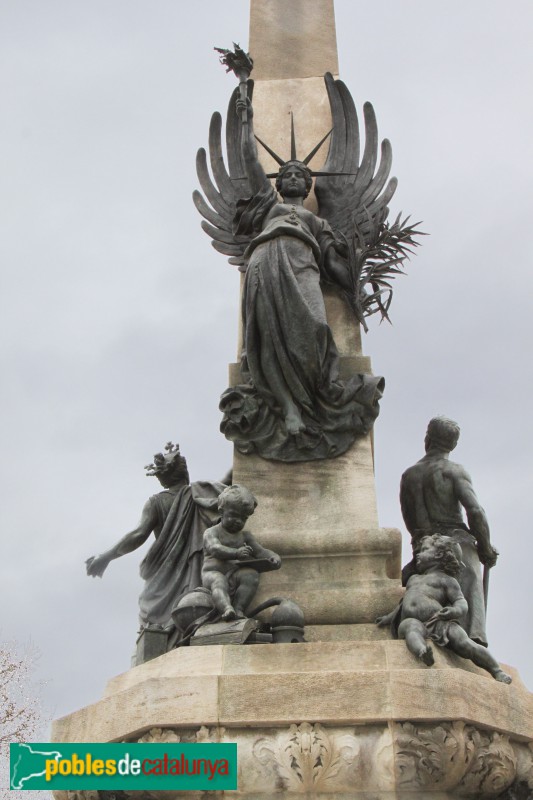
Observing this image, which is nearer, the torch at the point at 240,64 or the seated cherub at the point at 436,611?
the seated cherub at the point at 436,611

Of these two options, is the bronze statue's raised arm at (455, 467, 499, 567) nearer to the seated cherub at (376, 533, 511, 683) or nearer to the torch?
→ the seated cherub at (376, 533, 511, 683)

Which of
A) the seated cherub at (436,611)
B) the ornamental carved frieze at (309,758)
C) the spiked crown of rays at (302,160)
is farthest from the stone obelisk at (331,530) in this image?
the ornamental carved frieze at (309,758)

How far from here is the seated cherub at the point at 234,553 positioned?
8789mm

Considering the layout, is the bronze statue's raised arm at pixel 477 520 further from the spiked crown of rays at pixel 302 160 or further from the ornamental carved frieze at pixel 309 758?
the spiked crown of rays at pixel 302 160

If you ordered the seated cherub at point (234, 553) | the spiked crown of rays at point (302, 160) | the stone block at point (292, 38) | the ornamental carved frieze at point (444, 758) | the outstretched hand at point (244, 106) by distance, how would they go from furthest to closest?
1. the stone block at point (292, 38)
2. the spiked crown of rays at point (302, 160)
3. the outstretched hand at point (244, 106)
4. the seated cherub at point (234, 553)
5. the ornamental carved frieze at point (444, 758)

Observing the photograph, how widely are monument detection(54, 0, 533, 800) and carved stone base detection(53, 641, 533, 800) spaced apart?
0.03 ft

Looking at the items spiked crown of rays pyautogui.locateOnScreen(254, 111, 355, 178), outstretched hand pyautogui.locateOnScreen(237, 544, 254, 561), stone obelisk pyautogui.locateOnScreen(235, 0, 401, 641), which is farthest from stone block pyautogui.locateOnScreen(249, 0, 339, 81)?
outstretched hand pyautogui.locateOnScreen(237, 544, 254, 561)

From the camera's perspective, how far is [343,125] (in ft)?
38.8

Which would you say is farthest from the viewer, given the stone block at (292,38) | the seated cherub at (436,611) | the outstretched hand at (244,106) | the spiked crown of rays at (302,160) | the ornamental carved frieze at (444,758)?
the stone block at (292,38)

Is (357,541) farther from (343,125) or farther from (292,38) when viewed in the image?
(292,38)

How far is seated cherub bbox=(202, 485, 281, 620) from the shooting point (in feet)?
28.8

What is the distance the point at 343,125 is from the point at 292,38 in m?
1.45

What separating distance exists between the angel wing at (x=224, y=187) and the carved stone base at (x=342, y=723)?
4.59 metres

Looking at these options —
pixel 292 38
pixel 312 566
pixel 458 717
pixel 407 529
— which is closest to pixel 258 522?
pixel 312 566
